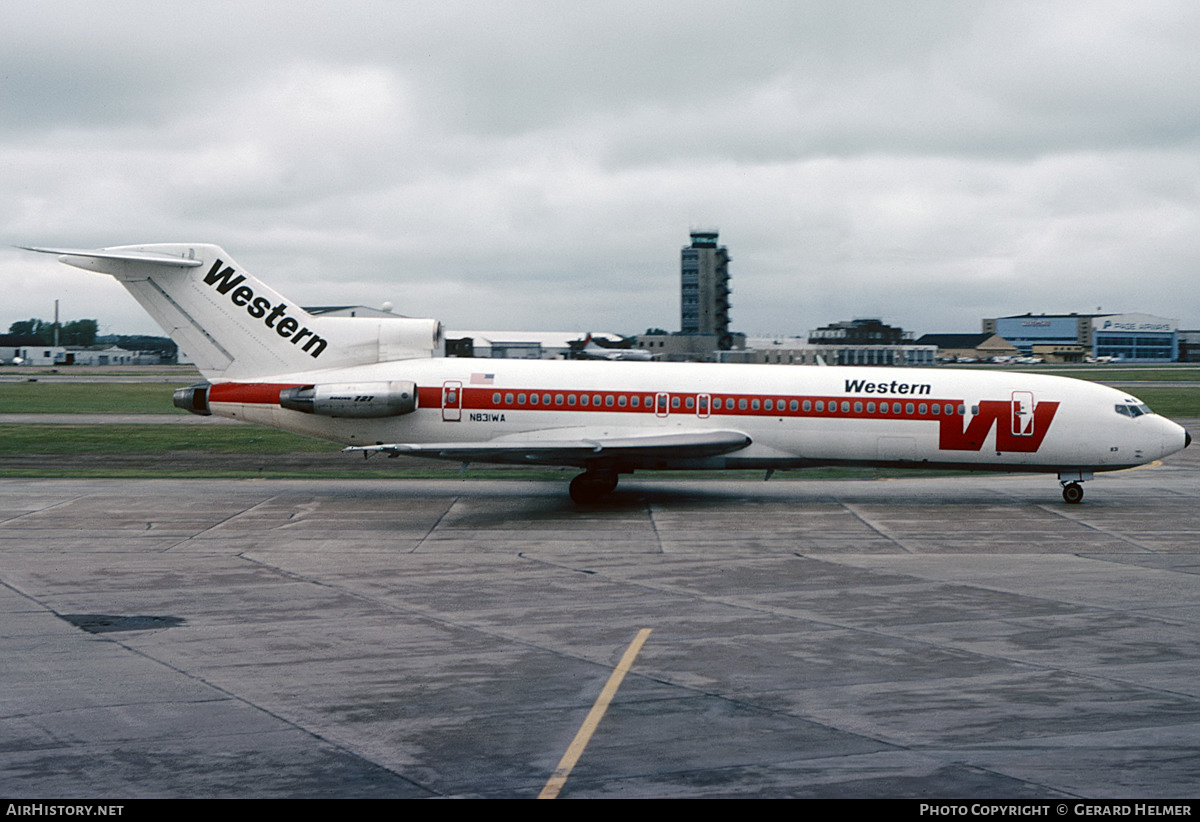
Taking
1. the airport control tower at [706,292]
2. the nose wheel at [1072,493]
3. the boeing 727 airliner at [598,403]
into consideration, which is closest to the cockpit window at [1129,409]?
the boeing 727 airliner at [598,403]

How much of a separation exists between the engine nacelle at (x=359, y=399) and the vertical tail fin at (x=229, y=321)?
1243 millimetres

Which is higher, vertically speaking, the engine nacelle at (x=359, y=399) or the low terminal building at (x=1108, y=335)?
the low terminal building at (x=1108, y=335)

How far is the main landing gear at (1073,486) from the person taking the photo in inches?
995

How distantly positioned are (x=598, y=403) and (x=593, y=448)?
174 cm

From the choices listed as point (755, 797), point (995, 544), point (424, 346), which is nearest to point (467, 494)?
point (424, 346)

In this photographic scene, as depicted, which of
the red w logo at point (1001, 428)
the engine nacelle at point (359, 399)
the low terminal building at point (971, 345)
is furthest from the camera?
the low terminal building at point (971, 345)

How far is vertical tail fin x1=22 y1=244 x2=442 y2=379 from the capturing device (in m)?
25.9

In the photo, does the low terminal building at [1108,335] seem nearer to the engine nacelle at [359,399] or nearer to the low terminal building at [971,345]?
the low terminal building at [971,345]

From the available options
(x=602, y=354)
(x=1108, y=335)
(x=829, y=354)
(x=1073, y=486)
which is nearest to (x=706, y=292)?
(x=829, y=354)

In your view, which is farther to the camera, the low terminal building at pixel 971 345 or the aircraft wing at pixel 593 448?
the low terminal building at pixel 971 345

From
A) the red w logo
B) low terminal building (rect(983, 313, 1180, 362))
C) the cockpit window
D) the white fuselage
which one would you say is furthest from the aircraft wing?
low terminal building (rect(983, 313, 1180, 362))

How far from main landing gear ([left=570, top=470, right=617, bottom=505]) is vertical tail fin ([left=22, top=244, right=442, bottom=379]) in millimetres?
5650

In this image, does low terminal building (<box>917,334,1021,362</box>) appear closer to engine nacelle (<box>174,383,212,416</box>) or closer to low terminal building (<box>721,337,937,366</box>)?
low terminal building (<box>721,337,937,366</box>)

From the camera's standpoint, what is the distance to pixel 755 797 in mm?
8016
